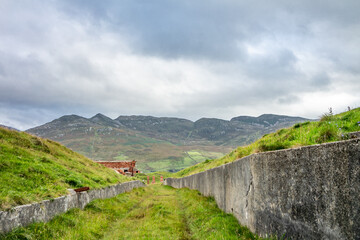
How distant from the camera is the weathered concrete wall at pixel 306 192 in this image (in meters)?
2.94

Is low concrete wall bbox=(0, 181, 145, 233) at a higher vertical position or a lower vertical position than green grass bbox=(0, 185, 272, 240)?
higher

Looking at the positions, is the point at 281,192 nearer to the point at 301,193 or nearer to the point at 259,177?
the point at 301,193

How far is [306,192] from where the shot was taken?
3785 mm


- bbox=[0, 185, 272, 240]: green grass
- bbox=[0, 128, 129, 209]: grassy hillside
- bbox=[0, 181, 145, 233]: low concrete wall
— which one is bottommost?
bbox=[0, 185, 272, 240]: green grass

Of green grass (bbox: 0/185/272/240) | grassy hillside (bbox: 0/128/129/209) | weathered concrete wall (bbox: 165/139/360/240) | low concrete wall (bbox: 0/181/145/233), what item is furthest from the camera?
grassy hillside (bbox: 0/128/129/209)

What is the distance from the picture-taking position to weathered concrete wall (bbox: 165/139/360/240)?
2941 millimetres

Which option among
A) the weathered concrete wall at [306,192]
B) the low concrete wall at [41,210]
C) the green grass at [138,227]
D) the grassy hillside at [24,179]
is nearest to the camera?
the weathered concrete wall at [306,192]

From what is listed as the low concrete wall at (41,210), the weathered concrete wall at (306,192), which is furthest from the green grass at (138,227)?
the weathered concrete wall at (306,192)

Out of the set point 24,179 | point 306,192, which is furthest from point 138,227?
point 306,192

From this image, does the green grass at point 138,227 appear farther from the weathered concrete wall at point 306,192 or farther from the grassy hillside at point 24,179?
the weathered concrete wall at point 306,192

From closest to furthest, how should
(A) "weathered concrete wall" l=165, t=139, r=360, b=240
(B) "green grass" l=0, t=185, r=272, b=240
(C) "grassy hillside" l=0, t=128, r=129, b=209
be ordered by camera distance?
(A) "weathered concrete wall" l=165, t=139, r=360, b=240
(B) "green grass" l=0, t=185, r=272, b=240
(C) "grassy hillside" l=0, t=128, r=129, b=209

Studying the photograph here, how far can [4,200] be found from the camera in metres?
6.09

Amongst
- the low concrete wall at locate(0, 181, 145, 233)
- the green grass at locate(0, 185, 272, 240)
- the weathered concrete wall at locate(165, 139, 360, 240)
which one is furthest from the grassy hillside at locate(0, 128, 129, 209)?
the weathered concrete wall at locate(165, 139, 360, 240)

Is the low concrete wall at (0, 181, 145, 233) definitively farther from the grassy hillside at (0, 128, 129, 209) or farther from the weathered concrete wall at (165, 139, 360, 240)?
the weathered concrete wall at (165, 139, 360, 240)
